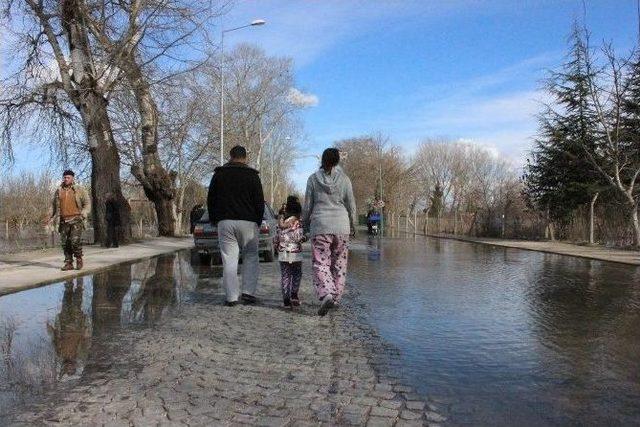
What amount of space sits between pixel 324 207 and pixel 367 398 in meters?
3.32

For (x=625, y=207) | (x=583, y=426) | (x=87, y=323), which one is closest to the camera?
(x=583, y=426)

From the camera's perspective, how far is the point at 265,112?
5041 cm

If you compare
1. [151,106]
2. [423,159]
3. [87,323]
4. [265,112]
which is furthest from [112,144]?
[423,159]

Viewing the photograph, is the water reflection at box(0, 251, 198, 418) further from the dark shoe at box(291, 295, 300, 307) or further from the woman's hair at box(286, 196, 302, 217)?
the woman's hair at box(286, 196, 302, 217)

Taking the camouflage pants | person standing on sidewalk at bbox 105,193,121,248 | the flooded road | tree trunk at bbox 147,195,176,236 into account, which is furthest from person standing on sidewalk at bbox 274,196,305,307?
tree trunk at bbox 147,195,176,236

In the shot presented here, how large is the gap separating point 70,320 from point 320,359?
11.0 ft

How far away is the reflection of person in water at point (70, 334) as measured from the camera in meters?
5.00

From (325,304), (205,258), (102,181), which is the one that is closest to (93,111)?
(102,181)

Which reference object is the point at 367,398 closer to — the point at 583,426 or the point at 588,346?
the point at 583,426

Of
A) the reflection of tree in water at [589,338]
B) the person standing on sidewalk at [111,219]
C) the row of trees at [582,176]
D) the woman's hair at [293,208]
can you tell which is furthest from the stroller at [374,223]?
the woman's hair at [293,208]

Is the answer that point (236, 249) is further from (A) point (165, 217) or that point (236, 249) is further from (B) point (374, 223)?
(B) point (374, 223)

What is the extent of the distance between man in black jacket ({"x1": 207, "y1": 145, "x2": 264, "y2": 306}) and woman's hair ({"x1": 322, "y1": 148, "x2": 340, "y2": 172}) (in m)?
0.99

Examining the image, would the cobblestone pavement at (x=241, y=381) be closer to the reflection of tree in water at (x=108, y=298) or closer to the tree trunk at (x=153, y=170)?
the reflection of tree in water at (x=108, y=298)

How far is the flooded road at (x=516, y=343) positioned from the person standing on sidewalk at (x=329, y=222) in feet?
2.10
